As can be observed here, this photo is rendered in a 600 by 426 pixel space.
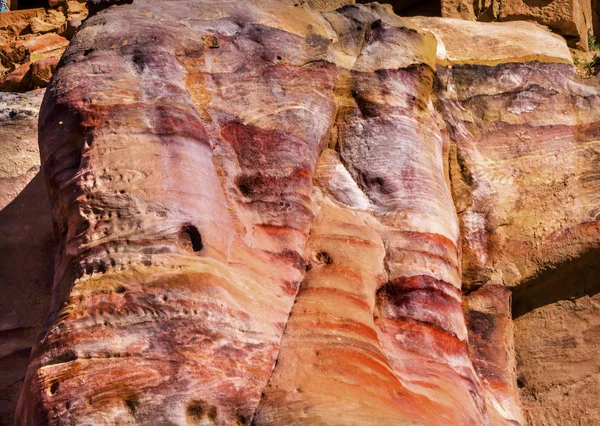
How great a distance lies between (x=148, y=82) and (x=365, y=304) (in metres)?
1.34

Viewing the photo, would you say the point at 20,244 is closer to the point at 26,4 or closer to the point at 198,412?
the point at 198,412

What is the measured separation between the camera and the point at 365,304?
3996 millimetres

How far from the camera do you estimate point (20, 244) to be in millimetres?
4977

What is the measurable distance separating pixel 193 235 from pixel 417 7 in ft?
15.8

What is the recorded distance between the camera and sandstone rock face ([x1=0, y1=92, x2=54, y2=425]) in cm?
449

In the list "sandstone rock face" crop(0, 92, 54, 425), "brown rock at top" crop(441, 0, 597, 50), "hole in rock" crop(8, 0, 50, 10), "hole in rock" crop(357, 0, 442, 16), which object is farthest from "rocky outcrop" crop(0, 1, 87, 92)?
"brown rock at top" crop(441, 0, 597, 50)

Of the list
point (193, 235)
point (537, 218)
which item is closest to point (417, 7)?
point (537, 218)

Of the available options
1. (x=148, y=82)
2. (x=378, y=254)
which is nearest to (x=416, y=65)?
(x=378, y=254)

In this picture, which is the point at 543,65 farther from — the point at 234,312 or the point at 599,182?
the point at 234,312

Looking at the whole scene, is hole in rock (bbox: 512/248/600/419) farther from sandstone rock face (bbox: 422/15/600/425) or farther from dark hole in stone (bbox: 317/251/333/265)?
dark hole in stone (bbox: 317/251/333/265)

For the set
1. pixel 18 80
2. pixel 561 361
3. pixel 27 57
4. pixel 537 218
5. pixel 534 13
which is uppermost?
pixel 534 13

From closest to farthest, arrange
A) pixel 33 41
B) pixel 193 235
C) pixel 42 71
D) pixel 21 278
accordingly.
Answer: pixel 193 235 < pixel 21 278 < pixel 42 71 < pixel 33 41

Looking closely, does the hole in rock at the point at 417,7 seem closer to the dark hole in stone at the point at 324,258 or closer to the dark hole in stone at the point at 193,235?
the dark hole in stone at the point at 324,258

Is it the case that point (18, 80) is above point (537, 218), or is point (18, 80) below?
below
